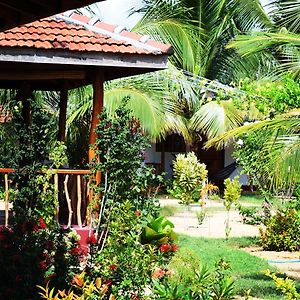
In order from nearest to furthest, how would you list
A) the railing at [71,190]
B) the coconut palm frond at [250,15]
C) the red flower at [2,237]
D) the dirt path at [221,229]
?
the red flower at [2,237] < the railing at [71,190] < the dirt path at [221,229] < the coconut palm frond at [250,15]

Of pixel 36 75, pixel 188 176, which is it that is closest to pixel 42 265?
pixel 36 75

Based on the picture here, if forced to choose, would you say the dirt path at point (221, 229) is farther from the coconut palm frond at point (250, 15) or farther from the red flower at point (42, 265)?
the coconut palm frond at point (250, 15)

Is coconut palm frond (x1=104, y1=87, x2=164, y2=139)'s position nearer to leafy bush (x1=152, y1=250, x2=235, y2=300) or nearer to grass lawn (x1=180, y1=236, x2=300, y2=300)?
grass lawn (x1=180, y1=236, x2=300, y2=300)

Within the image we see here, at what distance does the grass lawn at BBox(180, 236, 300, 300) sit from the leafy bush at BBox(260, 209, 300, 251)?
527 millimetres

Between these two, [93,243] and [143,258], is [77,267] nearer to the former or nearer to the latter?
[93,243]

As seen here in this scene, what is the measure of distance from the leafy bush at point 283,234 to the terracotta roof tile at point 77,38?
4.41 m

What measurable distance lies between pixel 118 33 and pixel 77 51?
83cm

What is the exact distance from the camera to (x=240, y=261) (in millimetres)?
10531

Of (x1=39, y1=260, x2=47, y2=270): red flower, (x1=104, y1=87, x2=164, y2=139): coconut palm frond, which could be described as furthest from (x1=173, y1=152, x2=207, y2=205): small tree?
(x1=39, y1=260, x2=47, y2=270): red flower

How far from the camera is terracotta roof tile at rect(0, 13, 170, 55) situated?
873 centimetres

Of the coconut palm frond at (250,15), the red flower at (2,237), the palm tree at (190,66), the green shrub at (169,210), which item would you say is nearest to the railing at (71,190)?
the red flower at (2,237)

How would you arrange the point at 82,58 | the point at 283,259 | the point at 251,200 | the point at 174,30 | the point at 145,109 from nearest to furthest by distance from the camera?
the point at 82,58 → the point at 283,259 → the point at 145,109 → the point at 251,200 → the point at 174,30

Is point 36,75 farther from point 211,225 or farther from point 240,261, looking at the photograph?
point 211,225

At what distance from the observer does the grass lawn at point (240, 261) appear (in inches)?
331
